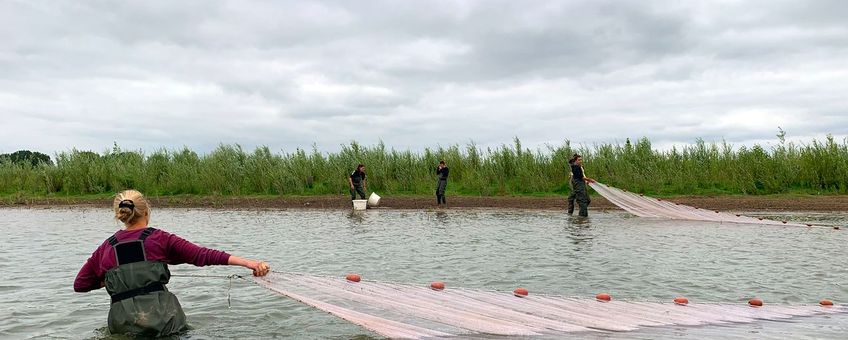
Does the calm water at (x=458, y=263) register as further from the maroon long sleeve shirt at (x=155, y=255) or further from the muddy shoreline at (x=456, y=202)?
the muddy shoreline at (x=456, y=202)

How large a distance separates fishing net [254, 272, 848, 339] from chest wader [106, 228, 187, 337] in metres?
0.84

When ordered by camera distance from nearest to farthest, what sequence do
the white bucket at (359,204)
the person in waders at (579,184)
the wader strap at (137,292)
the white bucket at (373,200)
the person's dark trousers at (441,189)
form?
the wader strap at (137,292), the person in waders at (579,184), the white bucket at (359,204), the person's dark trousers at (441,189), the white bucket at (373,200)

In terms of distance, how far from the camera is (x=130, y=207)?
202 inches

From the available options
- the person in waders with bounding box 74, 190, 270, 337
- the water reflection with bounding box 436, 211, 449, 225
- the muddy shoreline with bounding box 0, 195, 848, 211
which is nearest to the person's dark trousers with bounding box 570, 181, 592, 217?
the muddy shoreline with bounding box 0, 195, 848, 211

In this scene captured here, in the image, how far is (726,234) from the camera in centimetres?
1375

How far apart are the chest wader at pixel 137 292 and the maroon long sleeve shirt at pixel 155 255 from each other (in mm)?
39

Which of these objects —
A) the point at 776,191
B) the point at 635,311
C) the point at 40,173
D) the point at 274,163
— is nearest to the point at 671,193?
the point at 776,191


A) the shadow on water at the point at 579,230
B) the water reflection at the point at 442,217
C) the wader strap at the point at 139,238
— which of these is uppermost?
the wader strap at the point at 139,238

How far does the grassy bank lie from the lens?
24.0 metres

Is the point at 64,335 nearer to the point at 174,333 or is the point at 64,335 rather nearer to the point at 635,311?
the point at 174,333

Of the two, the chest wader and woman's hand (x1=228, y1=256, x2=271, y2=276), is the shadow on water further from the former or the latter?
the chest wader

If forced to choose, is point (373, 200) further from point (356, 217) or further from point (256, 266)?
point (256, 266)

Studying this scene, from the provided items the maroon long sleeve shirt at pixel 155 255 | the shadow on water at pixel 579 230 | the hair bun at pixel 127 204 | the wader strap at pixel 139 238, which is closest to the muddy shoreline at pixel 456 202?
the shadow on water at pixel 579 230

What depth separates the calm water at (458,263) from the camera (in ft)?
22.3
